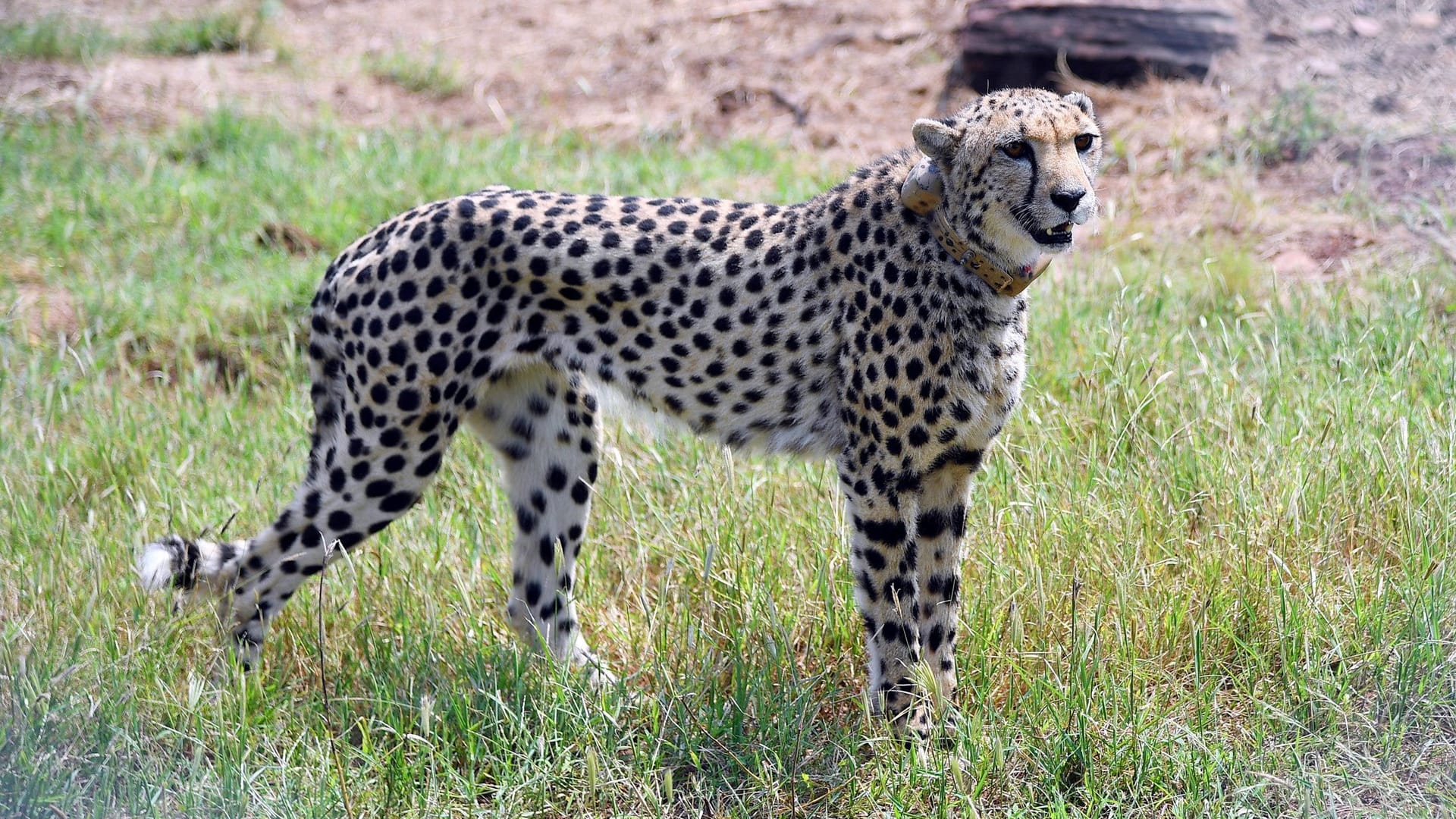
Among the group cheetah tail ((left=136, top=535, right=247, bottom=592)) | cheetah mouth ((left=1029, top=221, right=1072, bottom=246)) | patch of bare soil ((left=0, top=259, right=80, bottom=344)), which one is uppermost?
cheetah mouth ((left=1029, top=221, right=1072, bottom=246))

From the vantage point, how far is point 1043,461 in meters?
4.51

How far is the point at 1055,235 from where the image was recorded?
3.42 m

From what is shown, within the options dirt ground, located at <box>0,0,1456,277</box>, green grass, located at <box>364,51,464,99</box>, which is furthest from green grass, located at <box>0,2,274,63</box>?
green grass, located at <box>364,51,464,99</box>

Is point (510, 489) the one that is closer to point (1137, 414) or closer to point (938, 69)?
point (1137, 414)

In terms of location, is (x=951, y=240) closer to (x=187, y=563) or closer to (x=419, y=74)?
(x=187, y=563)

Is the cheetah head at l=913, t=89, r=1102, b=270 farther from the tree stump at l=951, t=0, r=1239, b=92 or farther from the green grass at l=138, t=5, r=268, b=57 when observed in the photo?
the green grass at l=138, t=5, r=268, b=57

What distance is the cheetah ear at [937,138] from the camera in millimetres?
3512

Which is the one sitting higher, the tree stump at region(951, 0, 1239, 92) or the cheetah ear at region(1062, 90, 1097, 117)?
the cheetah ear at region(1062, 90, 1097, 117)

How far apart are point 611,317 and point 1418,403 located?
2.57 metres

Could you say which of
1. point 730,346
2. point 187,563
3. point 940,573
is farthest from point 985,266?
point 187,563

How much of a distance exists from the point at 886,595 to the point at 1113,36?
5048mm

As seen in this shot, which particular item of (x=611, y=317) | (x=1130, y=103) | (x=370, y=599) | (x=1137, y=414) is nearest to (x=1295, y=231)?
(x=1130, y=103)

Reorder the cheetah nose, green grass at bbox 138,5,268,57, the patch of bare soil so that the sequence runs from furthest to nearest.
A: green grass at bbox 138,5,268,57, the patch of bare soil, the cheetah nose

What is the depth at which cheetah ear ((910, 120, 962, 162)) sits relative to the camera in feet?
11.5
